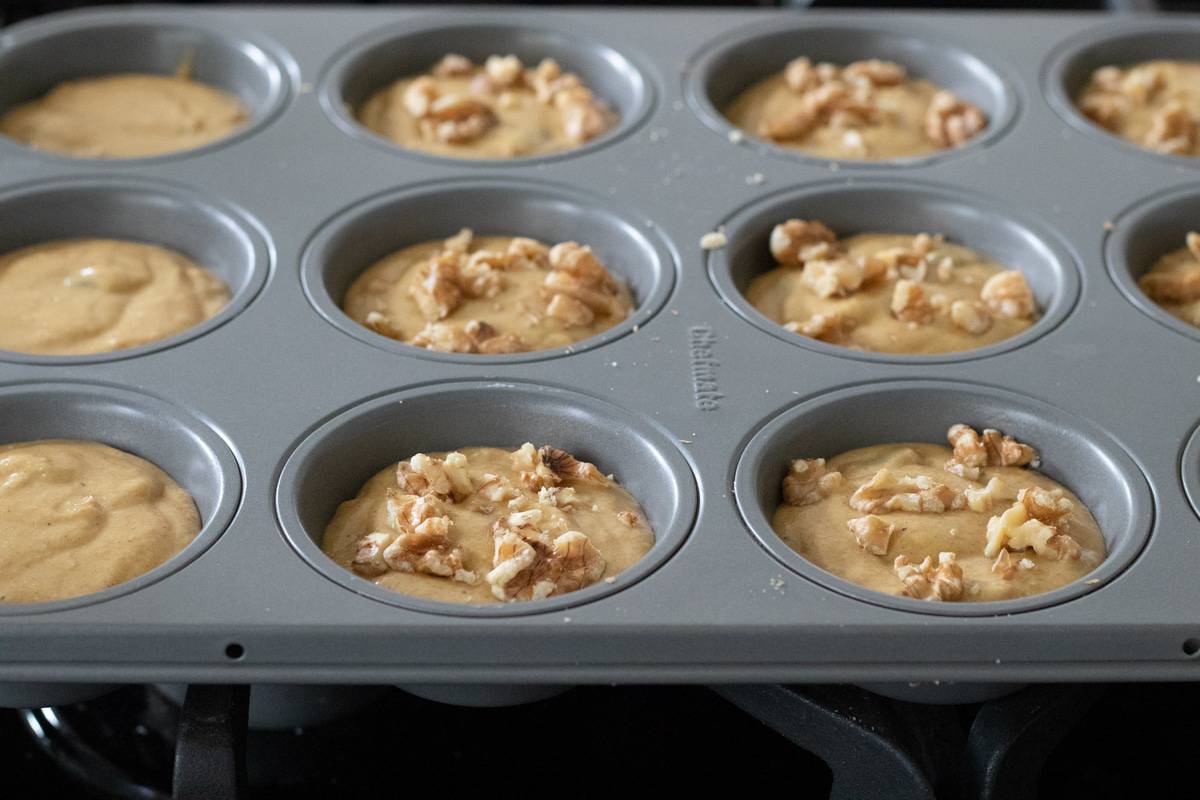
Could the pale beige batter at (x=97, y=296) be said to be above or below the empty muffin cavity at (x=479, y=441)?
below

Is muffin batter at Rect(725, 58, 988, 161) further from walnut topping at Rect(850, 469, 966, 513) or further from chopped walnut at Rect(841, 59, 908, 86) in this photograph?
walnut topping at Rect(850, 469, 966, 513)

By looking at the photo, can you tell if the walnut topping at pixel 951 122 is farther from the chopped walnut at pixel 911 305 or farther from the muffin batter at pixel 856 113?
the chopped walnut at pixel 911 305

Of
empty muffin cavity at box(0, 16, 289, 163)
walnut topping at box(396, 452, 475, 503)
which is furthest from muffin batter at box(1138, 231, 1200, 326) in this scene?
empty muffin cavity at box(0, 16, 289, 163)

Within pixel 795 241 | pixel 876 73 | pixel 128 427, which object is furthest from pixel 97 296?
pixel 876 73

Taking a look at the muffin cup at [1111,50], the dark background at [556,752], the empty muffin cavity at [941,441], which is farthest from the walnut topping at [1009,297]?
the dark background at [556,752]

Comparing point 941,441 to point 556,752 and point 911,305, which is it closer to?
point 911,305
